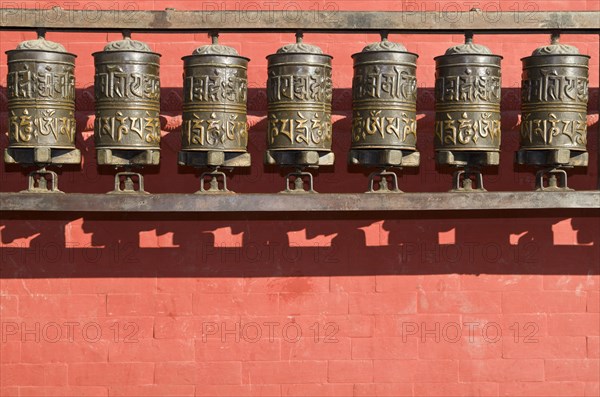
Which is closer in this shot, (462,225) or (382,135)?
(382,135)

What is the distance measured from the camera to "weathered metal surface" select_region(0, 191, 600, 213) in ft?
15.2

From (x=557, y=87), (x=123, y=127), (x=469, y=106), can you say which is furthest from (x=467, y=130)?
(x=123, y=127)

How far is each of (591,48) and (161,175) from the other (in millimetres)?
2896

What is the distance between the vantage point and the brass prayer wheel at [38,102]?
464 centimetres

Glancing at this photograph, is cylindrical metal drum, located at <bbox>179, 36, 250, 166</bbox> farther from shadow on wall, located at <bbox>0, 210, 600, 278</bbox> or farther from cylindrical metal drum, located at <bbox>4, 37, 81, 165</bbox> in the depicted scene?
shadow on wall, located at <bbox>0, 210, 600, 278</bbox>

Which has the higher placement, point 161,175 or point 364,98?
point 364,98

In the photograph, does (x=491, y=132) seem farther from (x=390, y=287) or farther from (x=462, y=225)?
(x=390, y=287)

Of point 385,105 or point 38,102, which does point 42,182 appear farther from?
point 385,105

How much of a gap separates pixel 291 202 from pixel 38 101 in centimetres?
150

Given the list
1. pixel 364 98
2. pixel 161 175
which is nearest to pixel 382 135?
pixel 364 98

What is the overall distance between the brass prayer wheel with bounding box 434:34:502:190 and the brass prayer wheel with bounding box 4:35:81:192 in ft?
6.90

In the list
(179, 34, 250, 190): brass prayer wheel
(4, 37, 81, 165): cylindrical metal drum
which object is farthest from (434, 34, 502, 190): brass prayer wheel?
(4, 37, 81, 165): cylindrical metal drum

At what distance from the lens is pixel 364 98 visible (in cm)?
473

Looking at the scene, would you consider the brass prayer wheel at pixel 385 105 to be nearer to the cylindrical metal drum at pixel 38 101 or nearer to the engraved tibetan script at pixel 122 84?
the engraved tibetan script at pixel 122 84
